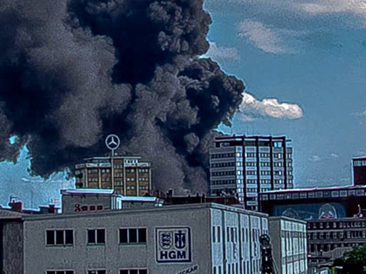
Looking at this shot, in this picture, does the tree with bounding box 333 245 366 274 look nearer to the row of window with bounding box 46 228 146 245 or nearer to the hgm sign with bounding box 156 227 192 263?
the hgm sign with bounding box 156 227 192 263

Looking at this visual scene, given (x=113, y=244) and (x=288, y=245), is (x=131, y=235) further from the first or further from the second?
(x=288, y=245)

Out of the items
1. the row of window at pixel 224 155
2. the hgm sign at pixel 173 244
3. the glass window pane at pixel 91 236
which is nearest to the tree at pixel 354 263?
the hgm sign at pixel 173 244

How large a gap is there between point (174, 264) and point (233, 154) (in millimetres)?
111059

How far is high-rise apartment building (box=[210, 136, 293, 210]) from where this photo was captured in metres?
150

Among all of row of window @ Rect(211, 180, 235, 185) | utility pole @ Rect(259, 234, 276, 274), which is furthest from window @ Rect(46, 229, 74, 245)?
row of window @ Rect(211, 180, 235, 185)

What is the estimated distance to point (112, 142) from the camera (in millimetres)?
119188

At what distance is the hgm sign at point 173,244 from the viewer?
39719 mm

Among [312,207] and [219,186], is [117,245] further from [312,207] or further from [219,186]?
[219,186]

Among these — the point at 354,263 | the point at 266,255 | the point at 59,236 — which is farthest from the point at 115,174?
the point at 266,255

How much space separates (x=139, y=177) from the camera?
412 feet

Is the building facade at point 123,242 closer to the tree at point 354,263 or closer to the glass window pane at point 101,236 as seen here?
the glass window pane at point 101,236

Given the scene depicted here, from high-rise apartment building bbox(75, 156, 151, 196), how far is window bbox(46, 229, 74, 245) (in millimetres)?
79149

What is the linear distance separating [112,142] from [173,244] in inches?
3134

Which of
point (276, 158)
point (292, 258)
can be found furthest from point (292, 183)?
point (292, 258)
